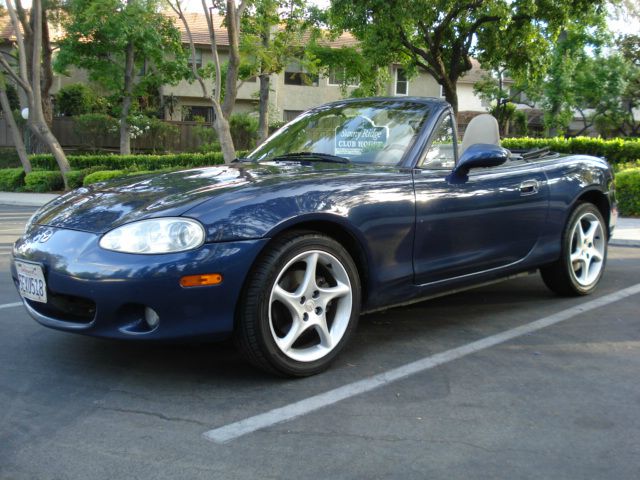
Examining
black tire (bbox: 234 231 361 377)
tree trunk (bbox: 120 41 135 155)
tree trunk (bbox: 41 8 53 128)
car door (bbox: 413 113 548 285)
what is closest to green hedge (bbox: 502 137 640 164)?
car door (bbox: 413 113 548 285)

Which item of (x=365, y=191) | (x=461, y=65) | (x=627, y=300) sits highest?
(x=461, y=65)

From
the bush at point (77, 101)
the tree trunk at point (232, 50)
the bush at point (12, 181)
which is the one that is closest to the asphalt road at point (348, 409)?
the tree trunk at point (232, 50)

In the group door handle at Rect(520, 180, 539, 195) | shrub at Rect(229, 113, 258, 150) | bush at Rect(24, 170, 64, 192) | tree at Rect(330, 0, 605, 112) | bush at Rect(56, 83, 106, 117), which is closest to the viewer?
door handle at Rect(520, 180, 539, 195)

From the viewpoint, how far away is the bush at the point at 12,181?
22781 mm

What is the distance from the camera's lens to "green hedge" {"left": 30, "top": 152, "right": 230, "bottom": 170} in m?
23.1

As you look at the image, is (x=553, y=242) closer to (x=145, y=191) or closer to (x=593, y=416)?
(x=593, y=416)

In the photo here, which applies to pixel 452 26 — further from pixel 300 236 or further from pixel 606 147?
pixel 300 236

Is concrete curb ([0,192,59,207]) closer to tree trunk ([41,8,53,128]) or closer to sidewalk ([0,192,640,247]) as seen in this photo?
sidewalk ([0,192,640,247])

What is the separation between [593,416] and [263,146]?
9.65ft

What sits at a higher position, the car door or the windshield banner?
the windshield banner

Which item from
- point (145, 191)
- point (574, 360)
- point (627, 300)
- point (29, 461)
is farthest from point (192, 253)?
point (627, 300)

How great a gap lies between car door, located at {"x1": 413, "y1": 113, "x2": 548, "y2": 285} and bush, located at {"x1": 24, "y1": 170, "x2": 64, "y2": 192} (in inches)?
745

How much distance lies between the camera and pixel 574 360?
4.22 metres

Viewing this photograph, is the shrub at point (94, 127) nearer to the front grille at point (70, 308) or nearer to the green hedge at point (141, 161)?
the green hedge at point (141, 161)
